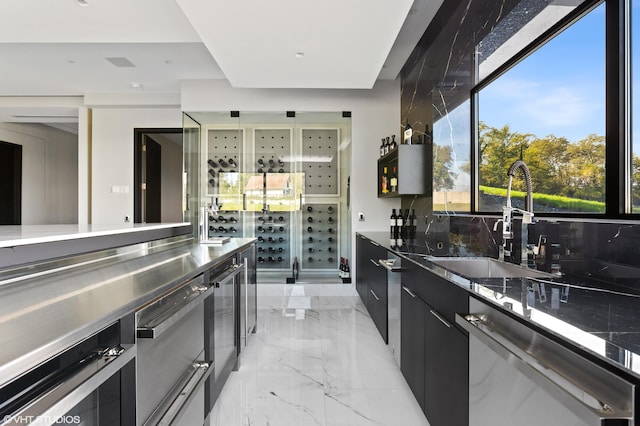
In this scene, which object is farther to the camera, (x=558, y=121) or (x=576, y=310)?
(x=558, y=121)

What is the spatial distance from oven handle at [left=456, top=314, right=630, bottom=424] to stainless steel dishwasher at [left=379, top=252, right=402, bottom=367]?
1254 mm

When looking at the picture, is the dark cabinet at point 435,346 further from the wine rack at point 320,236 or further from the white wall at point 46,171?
the white wall at point 46,171

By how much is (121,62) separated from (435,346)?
188 inches

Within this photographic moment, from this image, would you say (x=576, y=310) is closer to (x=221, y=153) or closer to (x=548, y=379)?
(x=548, y=379)

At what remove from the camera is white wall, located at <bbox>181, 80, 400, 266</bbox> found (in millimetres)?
4895

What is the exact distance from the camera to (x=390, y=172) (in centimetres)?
438

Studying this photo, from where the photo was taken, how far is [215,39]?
308cm

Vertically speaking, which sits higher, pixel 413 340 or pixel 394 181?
pixel 394 181

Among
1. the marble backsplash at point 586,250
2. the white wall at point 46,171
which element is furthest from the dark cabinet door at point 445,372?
the white wall at point 46,171

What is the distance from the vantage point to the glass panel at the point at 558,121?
1.69 meters

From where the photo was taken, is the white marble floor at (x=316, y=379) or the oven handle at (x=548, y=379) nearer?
the oven handle at (x=548, y=379)

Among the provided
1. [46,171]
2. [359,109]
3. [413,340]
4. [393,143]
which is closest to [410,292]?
[413,340]

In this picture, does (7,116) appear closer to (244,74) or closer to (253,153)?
(253,153)

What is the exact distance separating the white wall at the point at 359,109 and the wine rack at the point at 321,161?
0.27m
